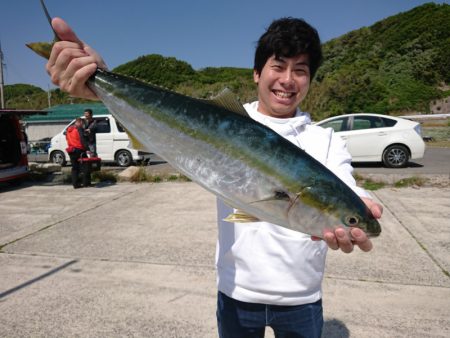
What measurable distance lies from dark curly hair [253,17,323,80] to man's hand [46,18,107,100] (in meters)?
0.80

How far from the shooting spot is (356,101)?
1268 inches

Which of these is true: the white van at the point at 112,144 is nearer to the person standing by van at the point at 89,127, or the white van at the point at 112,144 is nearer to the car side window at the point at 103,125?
the car side window at the point at 103,125

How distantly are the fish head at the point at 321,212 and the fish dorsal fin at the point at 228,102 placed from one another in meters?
0.42

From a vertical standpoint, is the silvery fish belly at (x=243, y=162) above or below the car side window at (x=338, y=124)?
below

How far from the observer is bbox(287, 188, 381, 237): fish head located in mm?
1259

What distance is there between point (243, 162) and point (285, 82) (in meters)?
0.54

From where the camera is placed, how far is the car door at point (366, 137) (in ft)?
34.9

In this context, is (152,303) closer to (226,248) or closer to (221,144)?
(226,248)

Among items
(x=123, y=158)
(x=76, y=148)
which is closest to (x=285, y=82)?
(x=76, y=148)

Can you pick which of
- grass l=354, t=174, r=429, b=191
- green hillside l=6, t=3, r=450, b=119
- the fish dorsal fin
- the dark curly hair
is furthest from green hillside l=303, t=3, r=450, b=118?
the fish dorsal fin

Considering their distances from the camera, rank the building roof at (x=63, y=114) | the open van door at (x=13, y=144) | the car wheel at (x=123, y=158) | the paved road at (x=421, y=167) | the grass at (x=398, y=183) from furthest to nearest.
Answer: the building roof at (x=63, y=114)
the car wheel at (x=123, y=158)
the paved road at (x=421, y=167)
the open van door at (x=13, y=144)
the grass at (x=398, y=183)

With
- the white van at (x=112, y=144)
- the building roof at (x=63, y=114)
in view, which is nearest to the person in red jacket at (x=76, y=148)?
the white van at (x=112, y=144)

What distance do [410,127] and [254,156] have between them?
1070cm

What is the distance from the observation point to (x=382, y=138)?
10.6 metres
